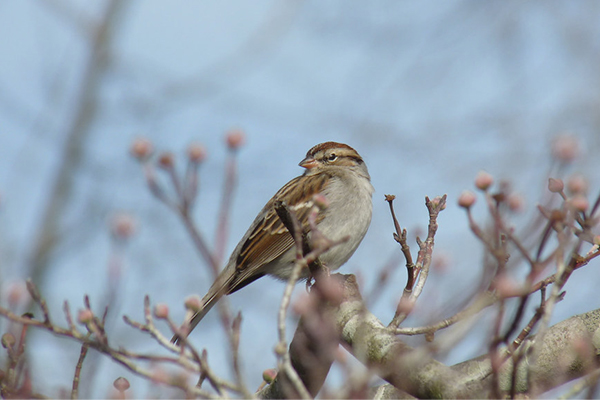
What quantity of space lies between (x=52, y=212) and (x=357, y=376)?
1200cm

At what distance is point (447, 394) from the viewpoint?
2338 mm

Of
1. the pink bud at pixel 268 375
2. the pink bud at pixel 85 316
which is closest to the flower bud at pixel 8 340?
the pink bud at pixel 85 316

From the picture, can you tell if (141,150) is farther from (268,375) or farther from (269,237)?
(269,237)

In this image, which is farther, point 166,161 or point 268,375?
point 268,375

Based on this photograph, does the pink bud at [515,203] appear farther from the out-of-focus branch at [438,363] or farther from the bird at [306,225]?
the bird at [306,225]

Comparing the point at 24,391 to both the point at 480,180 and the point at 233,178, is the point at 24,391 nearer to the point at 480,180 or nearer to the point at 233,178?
the point at 233,178

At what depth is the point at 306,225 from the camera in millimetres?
5078

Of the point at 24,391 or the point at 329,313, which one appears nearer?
the point at 24,391

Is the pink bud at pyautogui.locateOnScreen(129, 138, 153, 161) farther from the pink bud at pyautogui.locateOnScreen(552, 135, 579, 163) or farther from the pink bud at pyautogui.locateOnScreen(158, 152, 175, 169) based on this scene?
the pink bud at pyautogui.locateOnScreen(552, 135, 579, 163)

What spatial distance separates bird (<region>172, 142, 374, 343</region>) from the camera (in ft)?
17.5

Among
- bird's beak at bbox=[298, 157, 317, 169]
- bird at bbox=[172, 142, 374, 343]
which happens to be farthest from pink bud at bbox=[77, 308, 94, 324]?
bird's beak at bbox=[298, 157, 317, 169]

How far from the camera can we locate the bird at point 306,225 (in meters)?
5.34

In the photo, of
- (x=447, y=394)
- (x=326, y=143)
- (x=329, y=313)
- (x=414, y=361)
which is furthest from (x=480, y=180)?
(x=326, y=143)

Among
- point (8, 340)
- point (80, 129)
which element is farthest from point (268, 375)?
point (80, 129)
